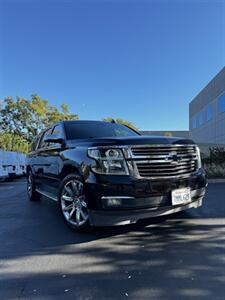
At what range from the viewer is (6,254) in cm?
397

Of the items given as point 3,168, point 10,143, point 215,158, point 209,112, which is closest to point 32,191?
point 3,168

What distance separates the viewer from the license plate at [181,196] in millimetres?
4324

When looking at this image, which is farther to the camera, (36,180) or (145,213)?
(36,180)

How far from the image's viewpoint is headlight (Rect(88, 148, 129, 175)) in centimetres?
418

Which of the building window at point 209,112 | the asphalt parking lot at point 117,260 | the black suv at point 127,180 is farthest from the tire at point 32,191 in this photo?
the building window at point 209,112

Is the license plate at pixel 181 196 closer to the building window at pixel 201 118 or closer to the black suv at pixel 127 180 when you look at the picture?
the black suv at pixel 127 180

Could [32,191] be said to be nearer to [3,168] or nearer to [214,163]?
[3,168]

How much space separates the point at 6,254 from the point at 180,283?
2365 millimetres

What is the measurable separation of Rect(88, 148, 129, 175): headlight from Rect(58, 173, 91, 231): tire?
0.51 m

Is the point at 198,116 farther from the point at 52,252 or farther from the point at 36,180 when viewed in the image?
the point at 52,252

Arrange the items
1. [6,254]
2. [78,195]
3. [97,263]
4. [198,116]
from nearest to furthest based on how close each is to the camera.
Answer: [97,263], [6,254], [78,195], [198,116]

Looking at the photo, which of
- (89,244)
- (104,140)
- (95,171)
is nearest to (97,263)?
(89,244)

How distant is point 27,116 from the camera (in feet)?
127

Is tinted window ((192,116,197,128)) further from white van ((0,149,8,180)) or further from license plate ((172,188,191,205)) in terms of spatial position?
license plate ((172,188,191,205))
